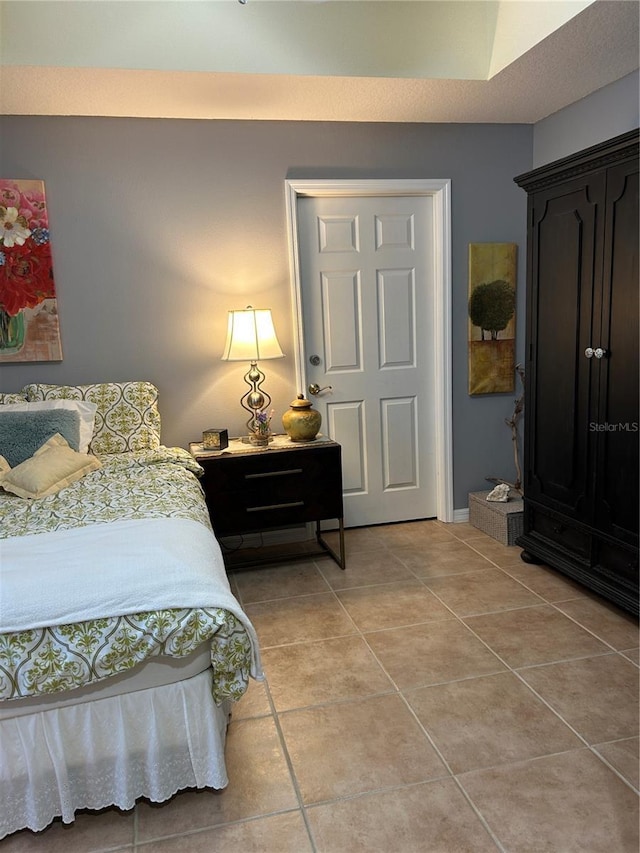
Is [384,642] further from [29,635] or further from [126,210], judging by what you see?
[126,210]

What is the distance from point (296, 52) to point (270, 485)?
1.95 metres

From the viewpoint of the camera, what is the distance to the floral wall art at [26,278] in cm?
319

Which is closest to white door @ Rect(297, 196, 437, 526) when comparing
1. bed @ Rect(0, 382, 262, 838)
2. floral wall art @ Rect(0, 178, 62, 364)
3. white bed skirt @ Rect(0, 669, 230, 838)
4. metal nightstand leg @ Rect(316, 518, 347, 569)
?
metal nightstand leg @ Rect(316, 518, 347, 569)

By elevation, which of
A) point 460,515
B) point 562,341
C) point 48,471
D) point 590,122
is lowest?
point 460,515

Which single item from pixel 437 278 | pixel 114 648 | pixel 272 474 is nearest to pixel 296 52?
pixel 437 278

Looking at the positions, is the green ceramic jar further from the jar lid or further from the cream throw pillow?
the cream throw pillow

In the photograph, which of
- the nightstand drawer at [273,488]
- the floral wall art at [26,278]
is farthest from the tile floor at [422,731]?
the floral wall art at [26,278]

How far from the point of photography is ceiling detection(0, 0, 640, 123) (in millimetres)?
2518

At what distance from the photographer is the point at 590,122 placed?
330 centimetres

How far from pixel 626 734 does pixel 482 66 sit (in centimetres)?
274

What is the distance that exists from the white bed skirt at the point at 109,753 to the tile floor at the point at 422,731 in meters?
0.09

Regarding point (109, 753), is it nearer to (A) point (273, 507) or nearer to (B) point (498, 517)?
(A) point (273, 507)

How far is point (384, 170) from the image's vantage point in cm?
362

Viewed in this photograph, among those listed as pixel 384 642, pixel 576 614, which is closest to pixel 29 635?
pixel 384 642
